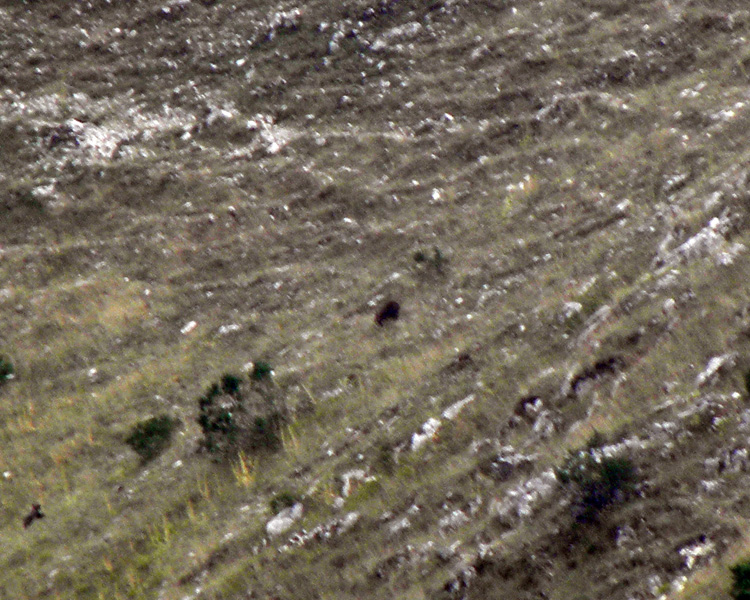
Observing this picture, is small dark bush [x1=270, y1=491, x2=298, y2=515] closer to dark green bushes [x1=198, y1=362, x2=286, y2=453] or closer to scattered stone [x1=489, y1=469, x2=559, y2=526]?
dark green bushes [x1=198, y1=362, x2=286, y2=453]

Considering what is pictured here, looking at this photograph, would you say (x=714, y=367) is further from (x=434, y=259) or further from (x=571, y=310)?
(x=434, y=259)

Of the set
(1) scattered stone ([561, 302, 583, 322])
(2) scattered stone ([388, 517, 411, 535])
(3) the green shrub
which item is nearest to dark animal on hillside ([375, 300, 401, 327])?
(1) scattered stone ([561, 302, 583, 322])

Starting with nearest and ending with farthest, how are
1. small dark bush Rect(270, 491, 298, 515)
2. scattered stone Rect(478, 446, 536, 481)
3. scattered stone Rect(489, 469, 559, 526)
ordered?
scattered stone Rect(489, 469, 559, 526) → scattered stone Rect(478, 446, 536, 481) → small dark bush Rect(270, 491, 298, 515)

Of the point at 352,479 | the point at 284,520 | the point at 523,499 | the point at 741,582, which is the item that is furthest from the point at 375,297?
the point at 741,582

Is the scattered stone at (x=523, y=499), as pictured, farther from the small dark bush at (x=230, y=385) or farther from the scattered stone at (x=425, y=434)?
the small dark bush at (x=230, y=385)

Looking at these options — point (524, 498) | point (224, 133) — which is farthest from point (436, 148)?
point (524, 498)
